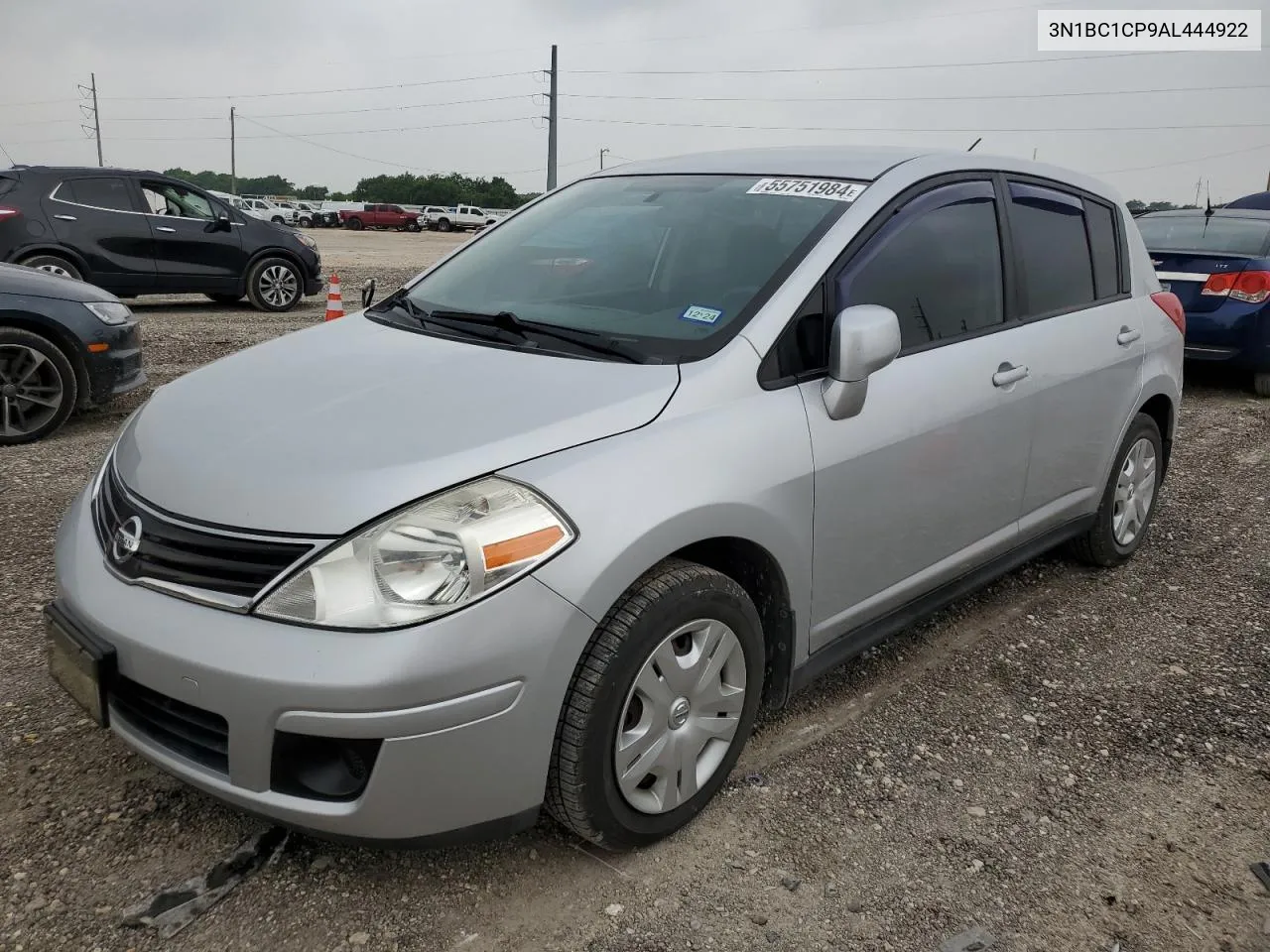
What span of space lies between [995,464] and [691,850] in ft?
5.31

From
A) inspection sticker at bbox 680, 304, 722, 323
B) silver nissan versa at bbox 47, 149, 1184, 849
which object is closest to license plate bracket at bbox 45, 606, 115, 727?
silver nissan versa at bbox 47, 149, 1184, 849

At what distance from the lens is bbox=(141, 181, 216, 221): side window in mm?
10797

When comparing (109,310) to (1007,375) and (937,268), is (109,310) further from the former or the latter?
(1007,375)

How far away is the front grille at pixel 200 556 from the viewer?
2.01 m

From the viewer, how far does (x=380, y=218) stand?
51781 millimetres

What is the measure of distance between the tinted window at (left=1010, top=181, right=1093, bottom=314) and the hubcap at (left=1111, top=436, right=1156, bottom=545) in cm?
80

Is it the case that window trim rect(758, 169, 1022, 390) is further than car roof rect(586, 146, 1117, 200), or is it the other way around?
car roof rect(586, 146, 1117, 200)

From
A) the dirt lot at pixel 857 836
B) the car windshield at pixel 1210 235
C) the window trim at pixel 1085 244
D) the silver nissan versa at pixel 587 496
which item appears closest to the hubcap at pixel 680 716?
the silver nissan versa at pixel 587 496

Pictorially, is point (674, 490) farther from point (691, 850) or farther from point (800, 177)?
point (800, 177)

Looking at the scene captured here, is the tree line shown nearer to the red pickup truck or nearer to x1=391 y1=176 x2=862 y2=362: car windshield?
the red pickup truck

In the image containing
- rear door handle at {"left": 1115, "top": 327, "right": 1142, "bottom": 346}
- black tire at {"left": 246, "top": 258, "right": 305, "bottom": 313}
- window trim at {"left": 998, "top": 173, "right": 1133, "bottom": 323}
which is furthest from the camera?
black tire at {"left": 246, "top": 258, "right": 305, "bottom": 313}

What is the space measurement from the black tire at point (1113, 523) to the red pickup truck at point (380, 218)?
5139cm

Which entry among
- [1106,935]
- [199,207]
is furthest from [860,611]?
[199,207]

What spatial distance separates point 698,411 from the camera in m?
2.42
